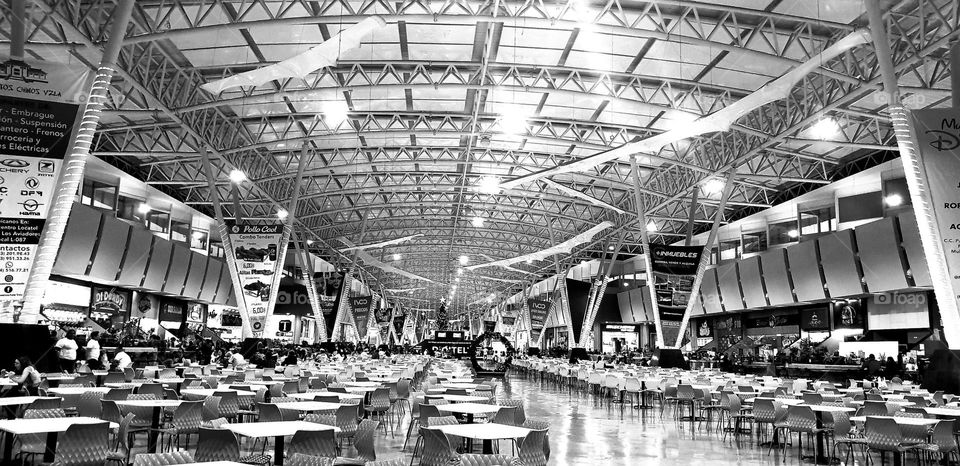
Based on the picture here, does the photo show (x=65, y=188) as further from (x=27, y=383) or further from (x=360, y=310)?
(x=360, y=310)

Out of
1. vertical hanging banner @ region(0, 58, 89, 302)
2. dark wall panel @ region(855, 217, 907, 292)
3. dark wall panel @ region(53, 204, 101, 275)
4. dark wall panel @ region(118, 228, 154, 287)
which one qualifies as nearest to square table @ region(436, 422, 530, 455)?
vertical hanging banner @ region(0, 58, 89, 302)

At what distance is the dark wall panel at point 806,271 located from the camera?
2966cm

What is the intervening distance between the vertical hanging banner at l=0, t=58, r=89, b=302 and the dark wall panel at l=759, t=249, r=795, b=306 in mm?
27627

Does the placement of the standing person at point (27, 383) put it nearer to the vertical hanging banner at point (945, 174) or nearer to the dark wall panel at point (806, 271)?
the vertical hanging banner at point (945, 174)

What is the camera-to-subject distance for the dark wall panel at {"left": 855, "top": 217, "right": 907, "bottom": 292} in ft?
80.5

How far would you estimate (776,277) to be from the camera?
107 feet

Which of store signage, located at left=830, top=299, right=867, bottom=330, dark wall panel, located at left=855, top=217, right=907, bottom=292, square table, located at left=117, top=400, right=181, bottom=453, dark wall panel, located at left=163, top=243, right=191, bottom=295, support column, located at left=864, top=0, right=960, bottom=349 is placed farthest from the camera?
dark wall panel, located at left=163, top=243, right=191, bottom=295

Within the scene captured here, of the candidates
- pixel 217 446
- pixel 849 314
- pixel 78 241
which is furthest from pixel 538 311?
pixel 217 446

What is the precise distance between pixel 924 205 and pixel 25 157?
45.9ft

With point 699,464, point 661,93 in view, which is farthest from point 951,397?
point 661,93

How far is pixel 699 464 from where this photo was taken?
1075cm

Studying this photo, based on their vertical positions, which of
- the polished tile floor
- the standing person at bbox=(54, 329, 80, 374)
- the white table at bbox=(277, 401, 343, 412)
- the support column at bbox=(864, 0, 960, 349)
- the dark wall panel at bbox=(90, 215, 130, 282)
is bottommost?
the polished tile floor

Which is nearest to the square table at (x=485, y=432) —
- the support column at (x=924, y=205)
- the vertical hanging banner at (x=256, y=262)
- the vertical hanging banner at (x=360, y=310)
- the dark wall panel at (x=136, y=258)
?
the support column at (x=924, y=205)

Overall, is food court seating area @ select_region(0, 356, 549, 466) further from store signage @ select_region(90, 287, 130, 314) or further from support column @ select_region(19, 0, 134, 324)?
store signage @ select_region(90, 287, 130, 314)
